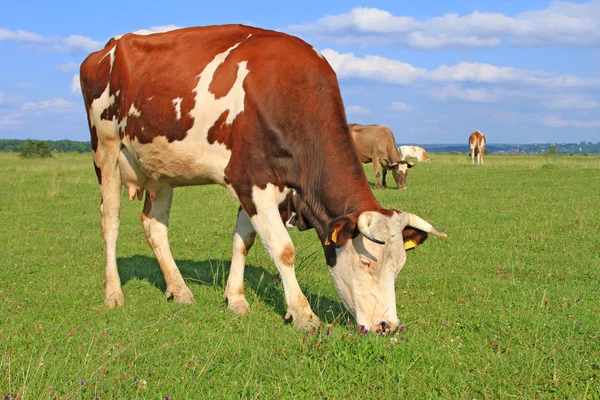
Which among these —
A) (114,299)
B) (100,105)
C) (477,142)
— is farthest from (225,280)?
(477,142)

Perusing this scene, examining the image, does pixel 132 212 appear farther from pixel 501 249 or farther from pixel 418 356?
pixel 418 356

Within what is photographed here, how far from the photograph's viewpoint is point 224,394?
411cm

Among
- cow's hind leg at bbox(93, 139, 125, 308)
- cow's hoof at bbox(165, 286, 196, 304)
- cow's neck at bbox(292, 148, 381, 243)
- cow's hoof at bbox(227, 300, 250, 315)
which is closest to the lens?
cow's neck at bbox(292, 148, 381, 243)

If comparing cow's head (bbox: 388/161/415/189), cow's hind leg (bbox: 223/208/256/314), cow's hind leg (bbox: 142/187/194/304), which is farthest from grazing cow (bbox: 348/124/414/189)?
cow's hind leg (bbox: 223/208/256/314)

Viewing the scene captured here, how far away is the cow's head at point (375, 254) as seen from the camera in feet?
16.9

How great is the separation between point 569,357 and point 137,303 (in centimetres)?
443

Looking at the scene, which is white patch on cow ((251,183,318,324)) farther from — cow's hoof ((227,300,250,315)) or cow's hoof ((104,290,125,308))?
cow's hoof ((104,290,125,308))

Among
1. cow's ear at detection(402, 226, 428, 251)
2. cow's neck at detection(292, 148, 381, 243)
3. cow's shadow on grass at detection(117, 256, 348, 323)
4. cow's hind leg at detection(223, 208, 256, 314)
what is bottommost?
cow's shadow on grass at detection(117, 256, 348, 323)

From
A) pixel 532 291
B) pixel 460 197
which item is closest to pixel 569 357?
pixel 532 291

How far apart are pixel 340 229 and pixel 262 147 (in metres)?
1.21

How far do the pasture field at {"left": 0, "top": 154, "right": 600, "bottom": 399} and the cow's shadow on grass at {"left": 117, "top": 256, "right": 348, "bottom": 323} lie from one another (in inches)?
1.4

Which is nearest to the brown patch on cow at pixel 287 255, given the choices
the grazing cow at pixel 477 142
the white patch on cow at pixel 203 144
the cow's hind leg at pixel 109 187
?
the white patch on cow at pixel 203 144

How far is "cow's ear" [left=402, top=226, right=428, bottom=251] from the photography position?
17.8 ft

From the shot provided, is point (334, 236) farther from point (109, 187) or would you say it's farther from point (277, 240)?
point (109, 187)
